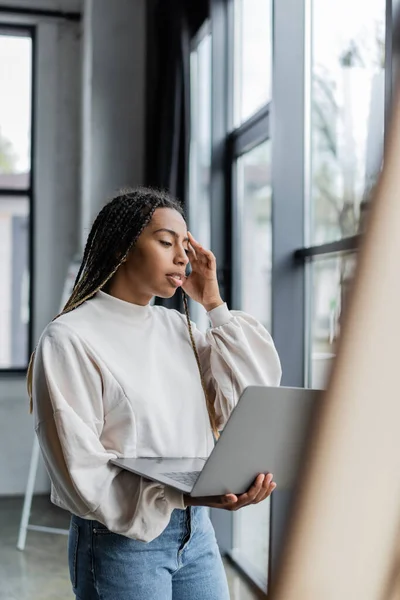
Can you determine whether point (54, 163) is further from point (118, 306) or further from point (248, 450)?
point (248, 450)

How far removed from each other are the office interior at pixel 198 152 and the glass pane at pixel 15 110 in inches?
0.4

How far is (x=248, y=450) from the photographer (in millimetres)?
1061

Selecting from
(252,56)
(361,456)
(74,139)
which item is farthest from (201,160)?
(361,456)

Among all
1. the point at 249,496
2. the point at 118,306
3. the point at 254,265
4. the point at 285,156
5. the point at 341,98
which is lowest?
the point at 249,496

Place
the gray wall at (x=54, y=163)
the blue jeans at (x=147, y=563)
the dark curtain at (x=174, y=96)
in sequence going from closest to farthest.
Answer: the blue jeans at (x=147, y=563) → the dark curtain at (x=174, y=96) → the gray wall at (x=54, y=163)

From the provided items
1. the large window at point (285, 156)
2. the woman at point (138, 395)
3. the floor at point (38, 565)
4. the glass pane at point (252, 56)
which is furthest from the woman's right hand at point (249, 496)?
the glass pane at point (252, 56)

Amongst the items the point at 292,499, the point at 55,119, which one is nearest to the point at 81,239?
the point at 55,119

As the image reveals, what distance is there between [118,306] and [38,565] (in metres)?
2.48

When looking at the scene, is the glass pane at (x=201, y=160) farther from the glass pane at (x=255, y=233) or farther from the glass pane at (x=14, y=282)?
the glass pane at (x=14, y=282)

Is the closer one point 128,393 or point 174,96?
point 128,393

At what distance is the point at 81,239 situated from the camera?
487cm

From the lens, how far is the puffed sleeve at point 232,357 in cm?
140

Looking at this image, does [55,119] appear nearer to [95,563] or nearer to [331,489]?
[95,563]

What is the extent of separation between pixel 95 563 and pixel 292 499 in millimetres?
1126
